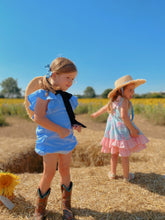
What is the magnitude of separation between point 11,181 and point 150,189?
1.67 meters

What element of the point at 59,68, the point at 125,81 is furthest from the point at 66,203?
the point at 125,81

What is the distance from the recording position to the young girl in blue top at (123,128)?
2293mm

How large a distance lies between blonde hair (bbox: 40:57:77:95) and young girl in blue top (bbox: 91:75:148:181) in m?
1.00

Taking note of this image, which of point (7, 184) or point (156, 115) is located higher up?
point (156, 115)

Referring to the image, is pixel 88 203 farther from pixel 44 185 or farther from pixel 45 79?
pixel 45 79

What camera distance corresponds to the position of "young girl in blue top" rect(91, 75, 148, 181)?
229 cm

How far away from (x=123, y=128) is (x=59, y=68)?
4.18ft

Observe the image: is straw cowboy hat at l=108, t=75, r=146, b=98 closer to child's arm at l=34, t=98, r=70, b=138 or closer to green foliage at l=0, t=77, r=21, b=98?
child's arm at l=34, t=98, r=70, b=138

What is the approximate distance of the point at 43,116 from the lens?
1457 mm

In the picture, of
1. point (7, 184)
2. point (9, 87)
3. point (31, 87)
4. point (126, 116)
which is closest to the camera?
point (31, 87)

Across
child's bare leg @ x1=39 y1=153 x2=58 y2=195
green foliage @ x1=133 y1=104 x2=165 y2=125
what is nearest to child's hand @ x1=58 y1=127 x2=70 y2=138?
child's bare leg @ x1=39 y1=153 x2=58 y2=195

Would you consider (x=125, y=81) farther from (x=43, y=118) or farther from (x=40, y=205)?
(x=40, y=205)

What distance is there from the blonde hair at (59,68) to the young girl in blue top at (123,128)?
39.5 inches

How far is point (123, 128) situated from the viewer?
2.35m
